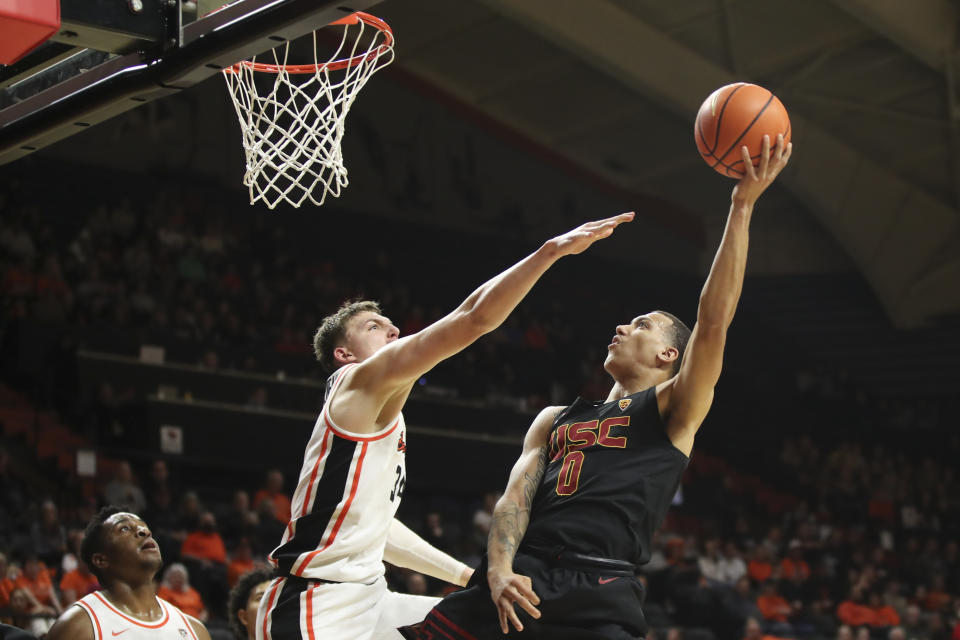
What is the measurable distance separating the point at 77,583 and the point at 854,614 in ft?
27.2

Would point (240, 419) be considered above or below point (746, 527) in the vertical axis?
above

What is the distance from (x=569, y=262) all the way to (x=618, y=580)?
57.1 feet

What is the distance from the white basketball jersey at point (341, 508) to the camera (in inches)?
147

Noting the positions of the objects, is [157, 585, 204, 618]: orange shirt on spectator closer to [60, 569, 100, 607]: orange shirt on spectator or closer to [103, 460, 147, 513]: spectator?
[60, 569, 100, 607]: orange shirt on spectator

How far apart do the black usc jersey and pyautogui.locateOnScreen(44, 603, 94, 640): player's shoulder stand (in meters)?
1.79

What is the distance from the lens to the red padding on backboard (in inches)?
127

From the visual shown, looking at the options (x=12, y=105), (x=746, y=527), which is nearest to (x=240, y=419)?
(x=746, y=527)

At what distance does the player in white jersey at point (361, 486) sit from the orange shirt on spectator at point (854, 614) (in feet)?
Answer: 32.9

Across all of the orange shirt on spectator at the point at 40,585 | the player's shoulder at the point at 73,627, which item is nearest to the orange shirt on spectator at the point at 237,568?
the orange shirt on spectator at the point at 40,585

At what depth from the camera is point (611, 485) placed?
12.5 feet

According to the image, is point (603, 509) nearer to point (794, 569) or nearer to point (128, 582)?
point (128, 582)

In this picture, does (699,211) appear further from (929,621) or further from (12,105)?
(12,105)

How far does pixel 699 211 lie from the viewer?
2191 centimetres

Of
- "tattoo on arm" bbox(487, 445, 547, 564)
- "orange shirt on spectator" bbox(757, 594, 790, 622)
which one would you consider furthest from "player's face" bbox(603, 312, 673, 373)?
"orange shirt on spectator" bbox(757, 594, 790, 622)
